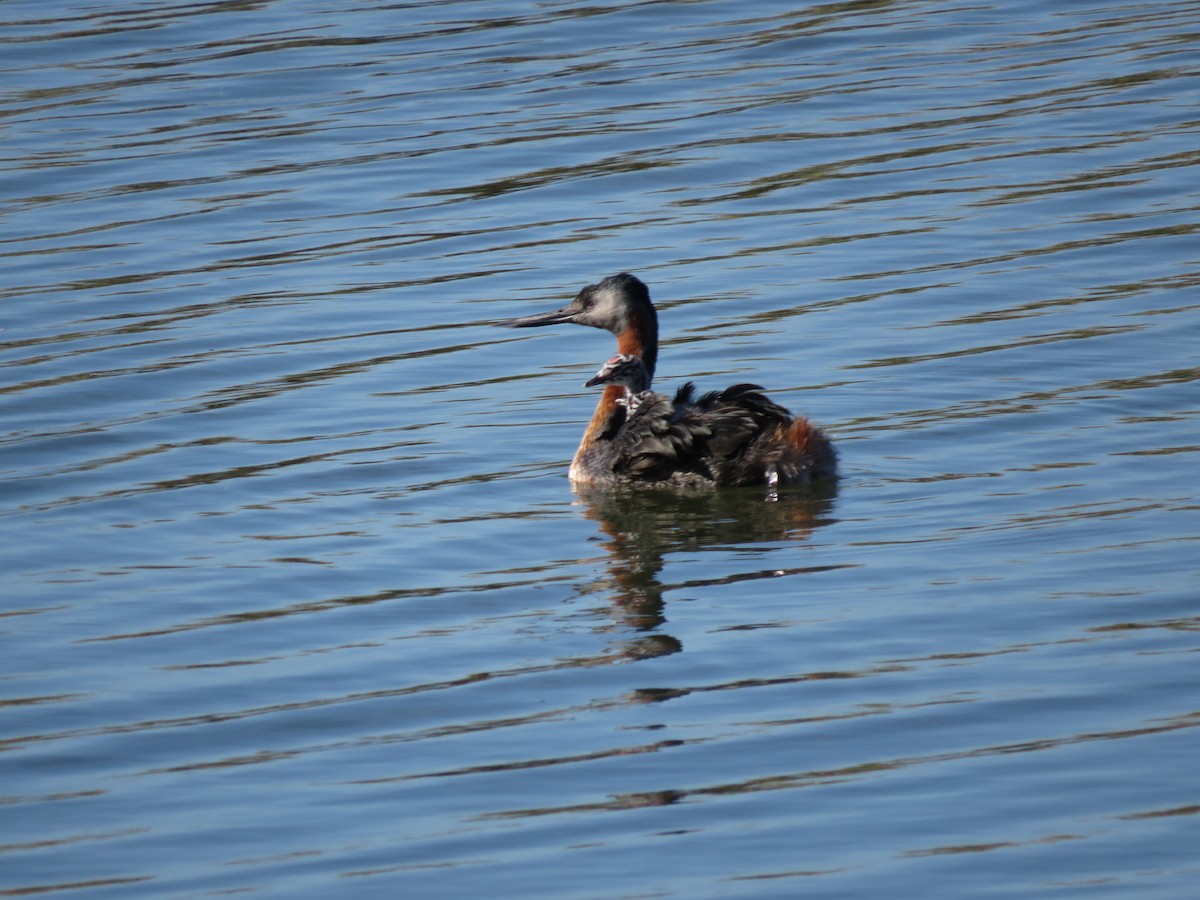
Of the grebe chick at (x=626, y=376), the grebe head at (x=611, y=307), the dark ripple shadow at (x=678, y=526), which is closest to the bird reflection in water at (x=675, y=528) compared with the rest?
the dark ripple shadow at (x=678, y=526)

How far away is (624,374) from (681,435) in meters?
0.90

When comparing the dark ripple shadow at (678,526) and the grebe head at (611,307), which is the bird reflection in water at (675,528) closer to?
the dark ripple shadow at (678,526)

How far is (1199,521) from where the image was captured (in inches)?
317

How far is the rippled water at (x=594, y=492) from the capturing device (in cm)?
574

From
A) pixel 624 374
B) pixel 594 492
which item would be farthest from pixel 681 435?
pixel 624 374

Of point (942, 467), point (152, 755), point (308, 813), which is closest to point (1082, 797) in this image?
point (308, 813)

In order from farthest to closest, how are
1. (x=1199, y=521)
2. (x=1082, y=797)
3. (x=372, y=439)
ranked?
(x=372, y=439)
(x=1199, y=521)
(x=1082, y=797)

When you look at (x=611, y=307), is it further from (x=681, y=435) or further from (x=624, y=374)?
(x=681, y=435)

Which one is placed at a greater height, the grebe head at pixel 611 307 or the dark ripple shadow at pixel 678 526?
the grebe head at pixel 611 307

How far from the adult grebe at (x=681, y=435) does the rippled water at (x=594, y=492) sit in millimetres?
230

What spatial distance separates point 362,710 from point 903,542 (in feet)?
8.58

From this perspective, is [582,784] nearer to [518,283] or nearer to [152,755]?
[152,755]

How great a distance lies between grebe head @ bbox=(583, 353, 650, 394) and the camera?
10062 millimetres

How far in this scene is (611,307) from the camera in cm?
1037
